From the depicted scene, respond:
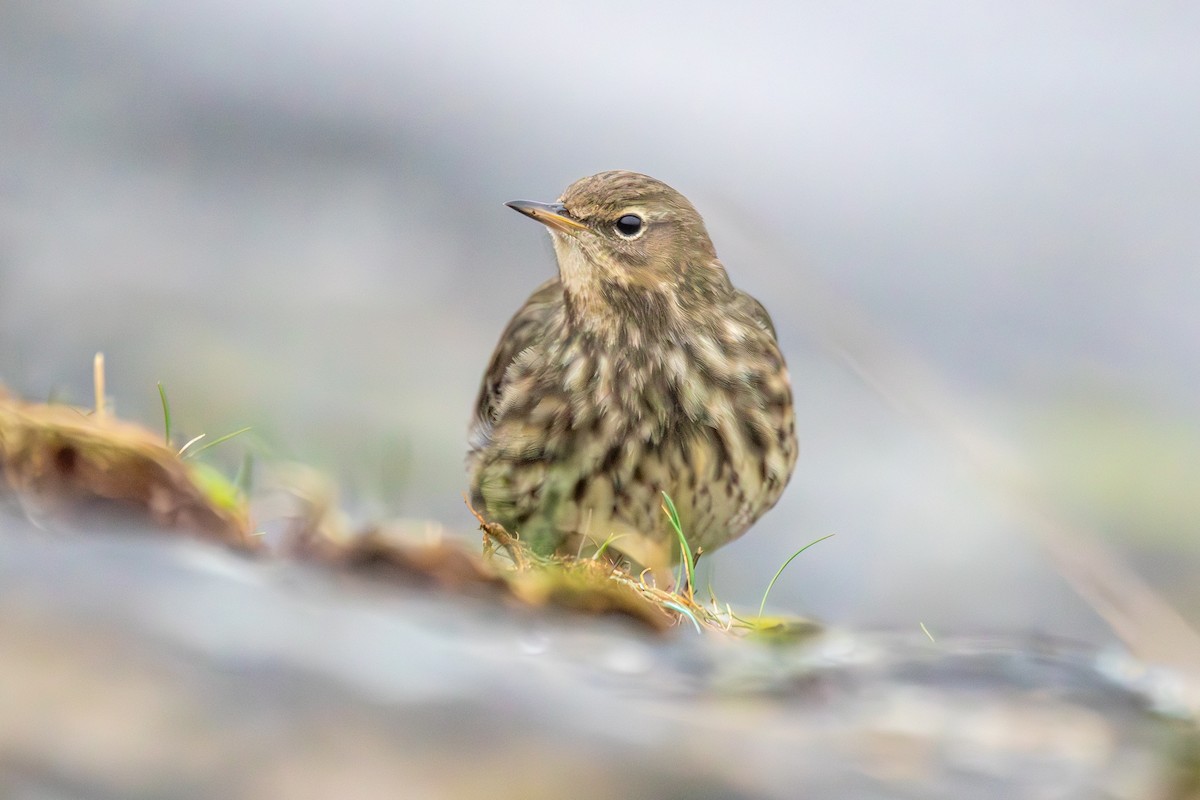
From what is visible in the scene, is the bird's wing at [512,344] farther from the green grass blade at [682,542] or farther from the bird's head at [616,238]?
the green grass blade at [682,542]

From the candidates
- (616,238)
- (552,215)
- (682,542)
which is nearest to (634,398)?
(616,238)

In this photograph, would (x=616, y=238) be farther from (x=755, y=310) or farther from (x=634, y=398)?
(x=755, y=310)

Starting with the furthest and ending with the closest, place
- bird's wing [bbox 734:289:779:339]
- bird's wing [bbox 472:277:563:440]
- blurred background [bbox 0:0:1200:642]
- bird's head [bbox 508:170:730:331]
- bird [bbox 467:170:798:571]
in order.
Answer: blurred background [bbox 0:0:1200:642]
bird's wing [bbox 734:289:779:339]
bird's wing [bbox 472:277:563:440]
bird's head [bbox 508:170:730:331]
bird [bbox 467:170:798:571]

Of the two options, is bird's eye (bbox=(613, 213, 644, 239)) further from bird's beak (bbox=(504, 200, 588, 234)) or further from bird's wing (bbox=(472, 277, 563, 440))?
bird's wing (bbox=(472, 277, 563, 440))

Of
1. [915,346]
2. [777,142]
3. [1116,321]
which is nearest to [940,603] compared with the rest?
[915,346]

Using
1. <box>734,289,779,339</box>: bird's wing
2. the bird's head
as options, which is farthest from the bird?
<box>734,289,779,339</box>: bird's wing

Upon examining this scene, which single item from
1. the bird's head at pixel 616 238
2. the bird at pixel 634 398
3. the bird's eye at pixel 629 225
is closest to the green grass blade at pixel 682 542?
the bird at pixel 634 398

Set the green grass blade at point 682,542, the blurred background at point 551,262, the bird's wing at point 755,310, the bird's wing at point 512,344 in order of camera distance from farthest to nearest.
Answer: the blurred background at point 551,262
the bird's wing at point 755,310
the bird's wing at point 512,344
the green grass blade at point 682,542
